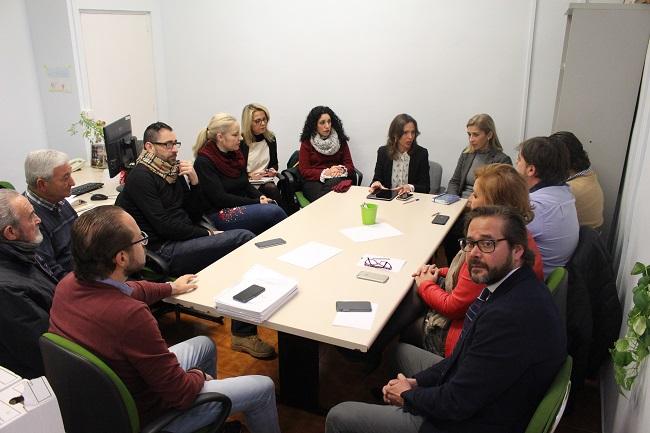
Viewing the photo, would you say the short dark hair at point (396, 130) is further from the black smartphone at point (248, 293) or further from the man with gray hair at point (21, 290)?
the man with gray hair at point (21, 290)

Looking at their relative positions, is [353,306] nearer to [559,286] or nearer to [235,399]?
[235,399]

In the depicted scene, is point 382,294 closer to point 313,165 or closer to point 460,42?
point 313,165

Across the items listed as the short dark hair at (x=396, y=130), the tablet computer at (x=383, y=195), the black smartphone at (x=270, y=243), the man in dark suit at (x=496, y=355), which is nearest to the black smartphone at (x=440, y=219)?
the tablet computer at (x=383, y=195)

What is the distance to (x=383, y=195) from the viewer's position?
11.9ft

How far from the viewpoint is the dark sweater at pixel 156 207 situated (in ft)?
9.29

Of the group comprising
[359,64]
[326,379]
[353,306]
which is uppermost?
[359,64]

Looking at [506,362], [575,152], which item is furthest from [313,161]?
[506,362]

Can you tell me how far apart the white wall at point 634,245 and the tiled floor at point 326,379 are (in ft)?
0.36

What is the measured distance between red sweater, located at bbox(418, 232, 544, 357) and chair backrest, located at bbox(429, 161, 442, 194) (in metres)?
2.31

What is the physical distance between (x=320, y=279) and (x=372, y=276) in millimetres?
240

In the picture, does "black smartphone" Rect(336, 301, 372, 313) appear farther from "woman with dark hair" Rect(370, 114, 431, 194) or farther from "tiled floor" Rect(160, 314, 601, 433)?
"woman with dark hair" Rect(370, 114, 431, 194)

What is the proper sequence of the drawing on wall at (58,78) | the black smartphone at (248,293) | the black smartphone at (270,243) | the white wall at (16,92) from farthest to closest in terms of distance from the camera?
the drawing on wall at (58,78) < the white wall at (16,92) < the black smartphone at (270,243) < the black smartphone at (248,293)

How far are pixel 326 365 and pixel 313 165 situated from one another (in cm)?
218

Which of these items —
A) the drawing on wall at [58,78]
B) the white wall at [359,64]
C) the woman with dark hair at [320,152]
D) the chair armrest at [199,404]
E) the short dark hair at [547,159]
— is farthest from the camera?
the drawing on wall at [58,78]
